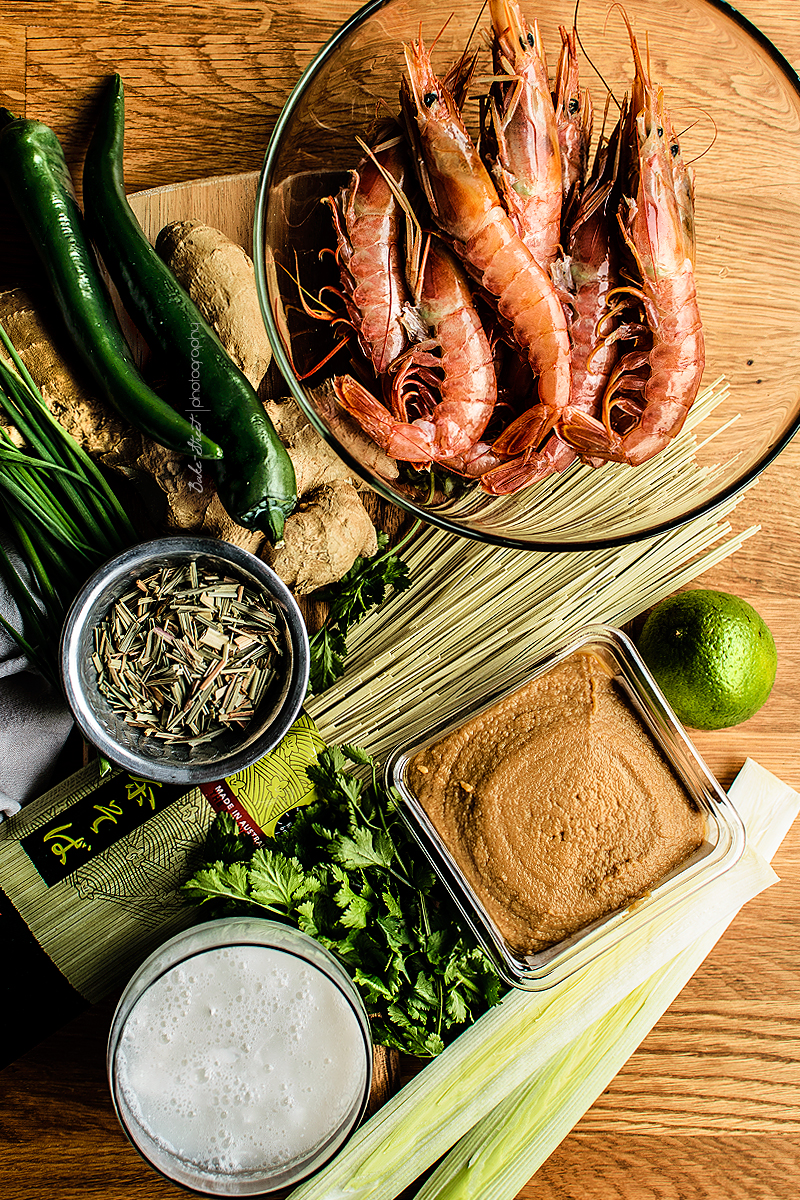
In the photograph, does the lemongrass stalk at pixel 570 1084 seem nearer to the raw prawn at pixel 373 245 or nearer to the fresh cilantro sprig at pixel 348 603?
the fresh cilantro sprig at pixel 348 603

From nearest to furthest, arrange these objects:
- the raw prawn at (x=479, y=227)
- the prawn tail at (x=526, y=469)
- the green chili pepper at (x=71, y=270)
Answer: the raw prawn at (x=479, y=227) < the prawn tail at (x=526, y=469) < the green chili pepper at (x=71, y=270)

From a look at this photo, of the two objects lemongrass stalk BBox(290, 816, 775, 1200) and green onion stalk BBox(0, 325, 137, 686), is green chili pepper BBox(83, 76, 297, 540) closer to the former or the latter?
green onion stalk BBox(0, 325, 137, 686)

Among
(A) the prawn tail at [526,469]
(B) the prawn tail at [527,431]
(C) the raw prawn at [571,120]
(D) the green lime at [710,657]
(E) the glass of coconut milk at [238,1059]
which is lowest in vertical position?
(E) the glass of coconut milk at [238,1059]

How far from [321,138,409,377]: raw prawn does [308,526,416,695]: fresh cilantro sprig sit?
399mm

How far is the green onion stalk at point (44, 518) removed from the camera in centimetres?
123

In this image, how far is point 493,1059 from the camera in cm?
138

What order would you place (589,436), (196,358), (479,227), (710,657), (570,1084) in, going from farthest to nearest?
1. (570,1084)
2. (710,657)
3. (196,358)
4. (589,436)
5. (479,227)

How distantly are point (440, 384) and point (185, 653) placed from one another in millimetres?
581

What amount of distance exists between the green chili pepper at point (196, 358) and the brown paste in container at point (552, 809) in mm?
485

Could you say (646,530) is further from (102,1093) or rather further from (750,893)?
(102,1093)

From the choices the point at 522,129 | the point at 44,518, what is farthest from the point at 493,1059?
the point at 522,129

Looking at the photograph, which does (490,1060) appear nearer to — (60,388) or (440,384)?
(440,384)

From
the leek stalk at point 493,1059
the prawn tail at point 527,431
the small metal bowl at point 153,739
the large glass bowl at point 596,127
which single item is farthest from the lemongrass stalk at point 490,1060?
the prawn tail at point 527,431

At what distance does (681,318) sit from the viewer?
108 centimetres
